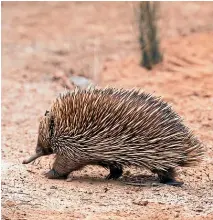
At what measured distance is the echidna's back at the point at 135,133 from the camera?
9312mm

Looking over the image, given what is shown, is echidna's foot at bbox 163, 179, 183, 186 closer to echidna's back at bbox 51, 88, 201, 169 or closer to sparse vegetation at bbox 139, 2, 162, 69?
echidna's back at bbox 51, 88, 201, 169

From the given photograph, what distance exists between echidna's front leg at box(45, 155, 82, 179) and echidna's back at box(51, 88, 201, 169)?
262 millimetres

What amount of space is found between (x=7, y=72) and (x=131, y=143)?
7.60m

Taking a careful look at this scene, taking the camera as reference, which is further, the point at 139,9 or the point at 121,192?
the point at 139,9

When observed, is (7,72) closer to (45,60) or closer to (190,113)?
(45,60)

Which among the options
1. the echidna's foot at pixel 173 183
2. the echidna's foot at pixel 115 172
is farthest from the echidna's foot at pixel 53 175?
the echidna's foot at pixel 173 183

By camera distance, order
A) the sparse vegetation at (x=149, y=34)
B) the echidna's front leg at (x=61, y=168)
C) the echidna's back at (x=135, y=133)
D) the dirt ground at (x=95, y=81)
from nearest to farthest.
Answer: the dirt ground at (x=95, y=81), the echidna's back at (x=135, y=133), the echidna's front leg at (x=61, y=168), the sparse vegetation at (x=149, y=34)

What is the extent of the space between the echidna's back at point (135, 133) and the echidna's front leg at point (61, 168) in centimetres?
26

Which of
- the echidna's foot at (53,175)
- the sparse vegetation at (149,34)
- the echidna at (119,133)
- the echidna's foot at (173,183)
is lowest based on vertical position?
the echidna's foot at (173,183)

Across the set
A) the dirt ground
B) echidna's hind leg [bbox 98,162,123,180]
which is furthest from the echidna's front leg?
echidna's hind leg [bbox 98,162,123,180]

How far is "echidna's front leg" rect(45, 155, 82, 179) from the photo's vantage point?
963 centimetres

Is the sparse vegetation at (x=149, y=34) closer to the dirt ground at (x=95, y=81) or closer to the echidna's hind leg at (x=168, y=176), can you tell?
the dirt ground at (x=95, y=81)

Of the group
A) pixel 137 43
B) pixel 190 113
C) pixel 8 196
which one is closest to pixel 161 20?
pixel 137 43

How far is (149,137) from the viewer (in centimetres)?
934
